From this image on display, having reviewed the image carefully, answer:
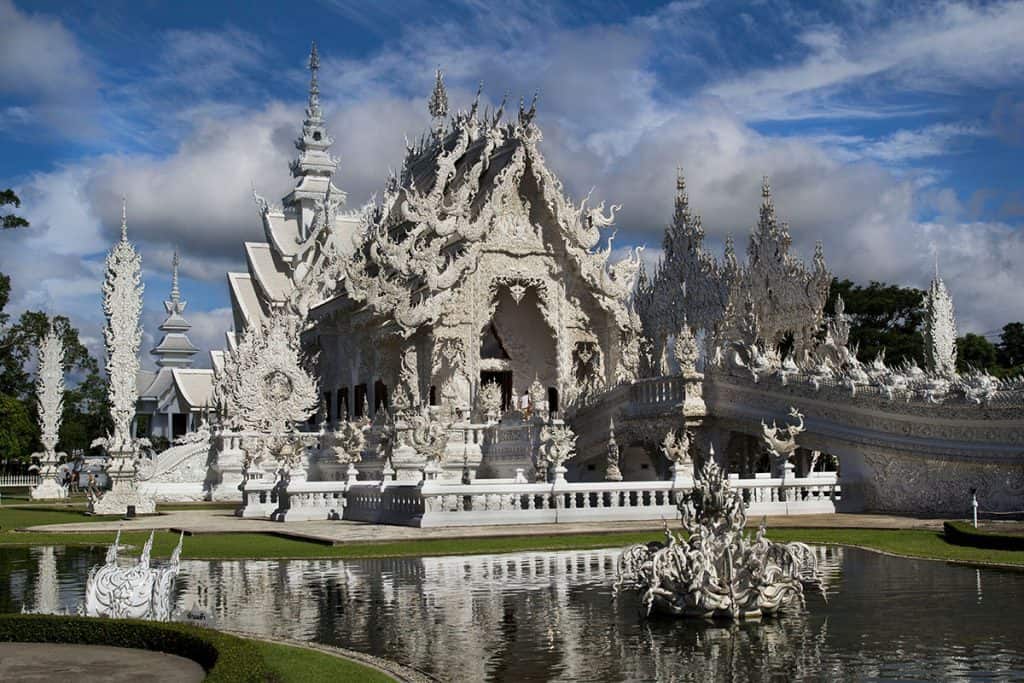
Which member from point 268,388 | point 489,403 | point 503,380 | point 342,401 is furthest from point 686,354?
point 342,401

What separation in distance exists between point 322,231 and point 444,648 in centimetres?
4065

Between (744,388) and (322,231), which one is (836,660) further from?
(322,231)

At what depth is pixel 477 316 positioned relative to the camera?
35.7m

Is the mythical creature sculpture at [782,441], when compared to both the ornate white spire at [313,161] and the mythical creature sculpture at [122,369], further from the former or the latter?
the ornate white spire at [313,161]

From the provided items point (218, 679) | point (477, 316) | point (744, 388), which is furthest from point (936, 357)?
point (218, 679)

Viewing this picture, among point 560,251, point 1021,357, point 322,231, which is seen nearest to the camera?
point 560,251

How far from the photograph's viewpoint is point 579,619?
10.5 metres

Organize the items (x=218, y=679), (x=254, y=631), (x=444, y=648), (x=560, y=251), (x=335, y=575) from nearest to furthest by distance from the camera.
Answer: (x=218, y=679) → (x=444, y=648) → (x=254, y=631) → (x=335, y=575) → (x=560, y=251)

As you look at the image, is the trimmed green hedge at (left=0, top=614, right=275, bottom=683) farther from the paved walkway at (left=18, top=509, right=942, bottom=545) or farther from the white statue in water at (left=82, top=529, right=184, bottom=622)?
the paved walkway at (left=18, top=509, right=942, bottom=545)

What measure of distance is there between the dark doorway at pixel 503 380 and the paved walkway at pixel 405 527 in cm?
1523

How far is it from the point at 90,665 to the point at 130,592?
165 cm

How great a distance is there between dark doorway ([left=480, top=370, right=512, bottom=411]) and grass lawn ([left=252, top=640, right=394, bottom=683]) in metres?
29.5

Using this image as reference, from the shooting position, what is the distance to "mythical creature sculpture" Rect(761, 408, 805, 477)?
76.4 ft

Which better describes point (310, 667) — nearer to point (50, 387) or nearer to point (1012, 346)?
point (50, 387)
